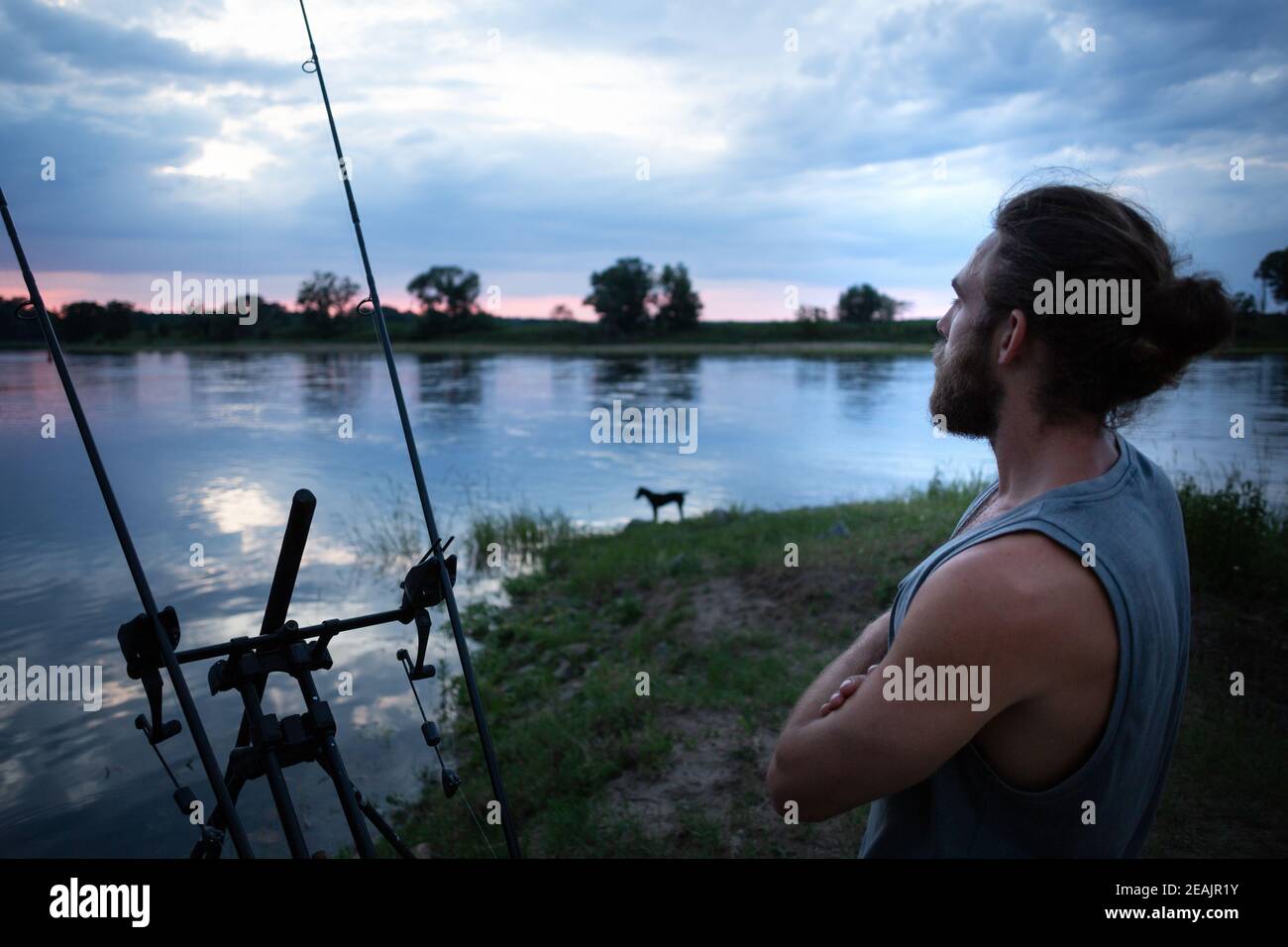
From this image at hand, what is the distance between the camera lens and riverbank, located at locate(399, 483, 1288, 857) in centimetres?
410

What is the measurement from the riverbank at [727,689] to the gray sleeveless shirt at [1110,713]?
257 centimetres

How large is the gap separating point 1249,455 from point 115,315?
11.8 meters

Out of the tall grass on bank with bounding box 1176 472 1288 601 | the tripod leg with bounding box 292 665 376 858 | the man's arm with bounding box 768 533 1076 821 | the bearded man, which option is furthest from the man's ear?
the tall grass on bank with bounding box 1176 472 1288 601

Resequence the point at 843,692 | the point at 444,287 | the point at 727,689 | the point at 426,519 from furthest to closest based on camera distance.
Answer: the point at 444,287
the point at 727,689
the point at 426,519
the point at 843,692

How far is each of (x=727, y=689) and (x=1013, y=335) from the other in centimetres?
453

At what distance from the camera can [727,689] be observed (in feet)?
Result: 18.8

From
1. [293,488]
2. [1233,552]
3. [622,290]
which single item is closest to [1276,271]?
[1233,552]

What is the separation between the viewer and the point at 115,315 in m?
4.16

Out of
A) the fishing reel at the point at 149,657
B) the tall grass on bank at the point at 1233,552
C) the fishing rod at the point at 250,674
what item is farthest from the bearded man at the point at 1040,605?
the tall grass on bank at the point at 1233,552

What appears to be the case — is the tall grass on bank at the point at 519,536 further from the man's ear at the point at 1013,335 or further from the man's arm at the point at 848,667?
the man's ear at the point at 1013,335

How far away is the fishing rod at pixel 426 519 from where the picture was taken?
1878 mm

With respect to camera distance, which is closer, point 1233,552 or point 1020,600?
point 1020,600

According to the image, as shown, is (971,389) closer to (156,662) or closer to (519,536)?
(156,662)

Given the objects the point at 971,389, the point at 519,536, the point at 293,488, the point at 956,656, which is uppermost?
the point at 971,389
